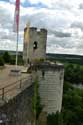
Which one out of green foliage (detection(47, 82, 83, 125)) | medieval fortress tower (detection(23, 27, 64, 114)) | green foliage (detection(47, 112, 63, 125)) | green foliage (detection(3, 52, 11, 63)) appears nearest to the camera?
medieval fortress tower (detection(23, 27, 64, 114))

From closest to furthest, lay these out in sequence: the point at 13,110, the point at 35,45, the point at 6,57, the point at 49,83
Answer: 1. the point at 13,110
2. the point at 49,83
3. the point at 35,45
4. the point at 6,57

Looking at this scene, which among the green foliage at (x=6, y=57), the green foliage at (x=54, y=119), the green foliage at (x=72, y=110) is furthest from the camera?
the green foliage at (x=6, y=57)

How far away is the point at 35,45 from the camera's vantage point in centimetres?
3662

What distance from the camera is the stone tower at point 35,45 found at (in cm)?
3474

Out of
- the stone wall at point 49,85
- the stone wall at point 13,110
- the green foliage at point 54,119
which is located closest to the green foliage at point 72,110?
the green foliage at point 54,119

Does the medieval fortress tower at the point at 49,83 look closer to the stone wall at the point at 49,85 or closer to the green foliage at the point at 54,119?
the stone wall at the point at 49,85

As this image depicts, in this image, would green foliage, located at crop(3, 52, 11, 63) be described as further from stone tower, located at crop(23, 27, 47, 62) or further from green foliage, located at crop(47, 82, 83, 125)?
green foliage, located at crop(47, 82, 83, 125)

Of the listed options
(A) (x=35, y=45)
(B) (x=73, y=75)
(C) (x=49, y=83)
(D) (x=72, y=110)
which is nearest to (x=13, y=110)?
(C) (x=49, y=83)

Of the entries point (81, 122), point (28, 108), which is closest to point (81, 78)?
point (81, 122)

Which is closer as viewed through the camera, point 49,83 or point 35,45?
point 49,83

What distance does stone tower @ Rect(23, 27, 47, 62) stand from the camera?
34737 mm

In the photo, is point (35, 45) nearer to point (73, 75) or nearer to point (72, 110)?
point (72, 110)

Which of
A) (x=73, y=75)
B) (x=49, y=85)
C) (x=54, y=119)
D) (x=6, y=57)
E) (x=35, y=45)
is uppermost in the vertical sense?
(x=35, y=45)

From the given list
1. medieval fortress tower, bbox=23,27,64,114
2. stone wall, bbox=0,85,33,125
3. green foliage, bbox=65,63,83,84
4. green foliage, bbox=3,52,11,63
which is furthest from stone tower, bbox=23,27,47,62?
green foliage, bbox=65,63,83,84
